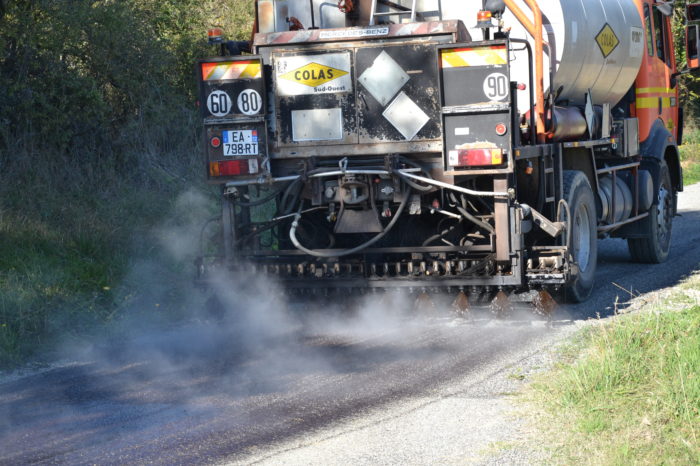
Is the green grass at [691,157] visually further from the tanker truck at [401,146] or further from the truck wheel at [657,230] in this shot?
the tanker truck at [401,146]

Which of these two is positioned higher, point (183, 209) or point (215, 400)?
point (183, 209)

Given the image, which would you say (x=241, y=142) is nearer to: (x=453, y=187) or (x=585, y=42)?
(x=453, y=187)

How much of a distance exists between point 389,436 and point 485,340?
8.20 feet

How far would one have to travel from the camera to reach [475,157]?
7523 millimetres

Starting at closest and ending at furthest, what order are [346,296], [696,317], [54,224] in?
[696,317], [346,296], [54,224]

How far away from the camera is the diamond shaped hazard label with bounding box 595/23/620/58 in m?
9.62

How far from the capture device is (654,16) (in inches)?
454

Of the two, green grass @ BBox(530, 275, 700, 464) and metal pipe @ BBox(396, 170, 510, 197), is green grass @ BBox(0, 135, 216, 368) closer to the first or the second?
metal pipe @ BBox(396, 170, 510, 197)

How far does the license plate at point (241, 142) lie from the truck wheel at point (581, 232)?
9.09 feet

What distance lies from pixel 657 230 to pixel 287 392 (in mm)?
6519

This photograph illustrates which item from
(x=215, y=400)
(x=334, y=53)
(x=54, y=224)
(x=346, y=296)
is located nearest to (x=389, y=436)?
(x=215, y=400)

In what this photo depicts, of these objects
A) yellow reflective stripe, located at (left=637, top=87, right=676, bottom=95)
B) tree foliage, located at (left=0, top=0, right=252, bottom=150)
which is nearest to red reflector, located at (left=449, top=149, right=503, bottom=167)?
yellow reflective stripe, located at (left=637, top=87, right=676, bottom=95)

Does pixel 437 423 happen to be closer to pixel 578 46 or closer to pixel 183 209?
pixel 578 46

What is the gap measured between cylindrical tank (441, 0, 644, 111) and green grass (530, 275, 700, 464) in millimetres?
2645
